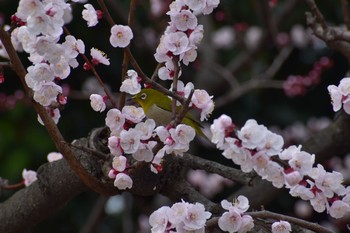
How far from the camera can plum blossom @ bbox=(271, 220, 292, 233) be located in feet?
5.12

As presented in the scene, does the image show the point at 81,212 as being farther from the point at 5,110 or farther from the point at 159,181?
the point at 159,181

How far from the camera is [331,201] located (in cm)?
154

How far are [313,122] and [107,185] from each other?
108 inches

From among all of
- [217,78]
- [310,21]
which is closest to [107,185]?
[310,21]

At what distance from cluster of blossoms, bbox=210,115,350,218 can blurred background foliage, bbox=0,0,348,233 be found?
75.1 inches

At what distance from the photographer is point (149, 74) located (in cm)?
399

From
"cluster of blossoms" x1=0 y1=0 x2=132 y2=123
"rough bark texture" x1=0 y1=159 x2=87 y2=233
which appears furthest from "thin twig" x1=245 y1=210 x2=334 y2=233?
"rough bark texture" x1=0 y1=159 x2=87 y2=233

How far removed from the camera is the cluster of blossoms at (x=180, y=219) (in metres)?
1.50

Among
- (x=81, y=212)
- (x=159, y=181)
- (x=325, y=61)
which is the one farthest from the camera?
(x=81, y=212)

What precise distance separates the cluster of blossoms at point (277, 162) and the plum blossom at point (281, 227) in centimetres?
8

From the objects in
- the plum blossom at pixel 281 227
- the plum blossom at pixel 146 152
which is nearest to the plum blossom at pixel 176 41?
the plum blossom at pixel 146 152

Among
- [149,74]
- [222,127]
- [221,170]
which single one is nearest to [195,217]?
[222,127]

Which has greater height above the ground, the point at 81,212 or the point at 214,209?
the point at 214,209

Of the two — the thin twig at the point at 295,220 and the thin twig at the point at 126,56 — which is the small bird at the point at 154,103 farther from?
the thin twig at the point at 295,220
